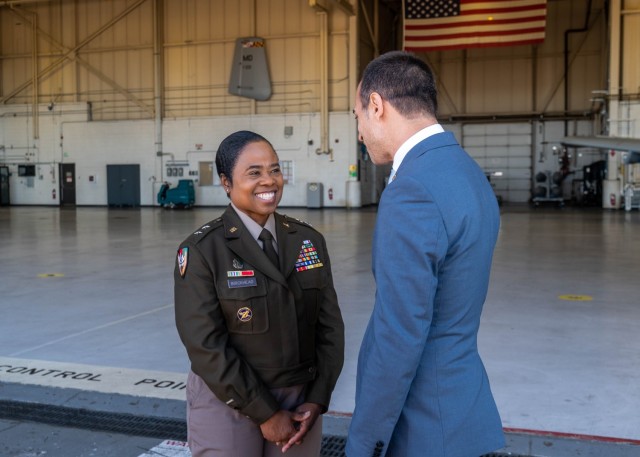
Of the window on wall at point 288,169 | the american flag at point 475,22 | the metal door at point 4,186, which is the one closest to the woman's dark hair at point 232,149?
the american flag at point 475,22

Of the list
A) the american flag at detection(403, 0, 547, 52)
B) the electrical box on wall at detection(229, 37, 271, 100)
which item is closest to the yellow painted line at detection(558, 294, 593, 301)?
the american flag at detection(403, 0, 547, 52)

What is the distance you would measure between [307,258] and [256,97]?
1138 inches

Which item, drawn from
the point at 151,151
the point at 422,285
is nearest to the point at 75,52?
the point at 151,151

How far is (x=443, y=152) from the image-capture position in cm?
194

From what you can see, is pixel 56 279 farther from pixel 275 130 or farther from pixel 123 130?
pixel 123 130

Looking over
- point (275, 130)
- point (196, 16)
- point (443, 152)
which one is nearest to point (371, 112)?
point (443, 152)

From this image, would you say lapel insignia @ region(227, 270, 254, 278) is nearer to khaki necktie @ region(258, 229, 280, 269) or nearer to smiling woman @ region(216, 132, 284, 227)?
khaki necktie @ region(258, 229, 280, 269)

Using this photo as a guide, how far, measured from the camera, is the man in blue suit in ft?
5.96

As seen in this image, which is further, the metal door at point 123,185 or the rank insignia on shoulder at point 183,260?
the metal door at point 123,185

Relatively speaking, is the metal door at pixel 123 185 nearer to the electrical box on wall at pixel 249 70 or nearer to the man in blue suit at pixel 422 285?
the electrical box on wall at pixel 249 70

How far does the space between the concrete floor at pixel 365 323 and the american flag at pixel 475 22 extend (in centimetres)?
1090

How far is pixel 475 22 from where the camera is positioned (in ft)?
77.2

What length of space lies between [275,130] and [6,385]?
26425 mm

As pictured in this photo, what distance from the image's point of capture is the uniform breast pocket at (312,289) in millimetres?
2500
